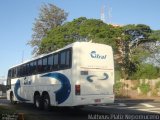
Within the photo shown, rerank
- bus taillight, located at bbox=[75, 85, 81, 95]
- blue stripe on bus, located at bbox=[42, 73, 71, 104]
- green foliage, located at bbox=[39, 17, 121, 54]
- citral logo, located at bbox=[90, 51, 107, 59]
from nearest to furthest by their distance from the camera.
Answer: bus taillight, located at bbox=[75, 85, 81, 95], blue stripe on bus, located at bbox=[42, 73, 71, 104], citral logo, located at bbox=[90, 51, 107, 59], green foliage, located at bbox=[39, 17, 121, 54]

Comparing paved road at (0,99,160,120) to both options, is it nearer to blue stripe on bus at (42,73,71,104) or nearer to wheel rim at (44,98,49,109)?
wheel rim at (44,98,49,109)

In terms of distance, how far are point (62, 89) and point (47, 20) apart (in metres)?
47.0

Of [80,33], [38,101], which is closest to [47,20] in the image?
[80,33]

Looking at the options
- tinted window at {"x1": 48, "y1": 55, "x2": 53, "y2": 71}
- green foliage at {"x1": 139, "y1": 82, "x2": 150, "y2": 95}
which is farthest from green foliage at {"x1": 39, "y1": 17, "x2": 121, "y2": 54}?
tinted window at {"x1": 48, "y1": 55, "x2": 53, "y2": 71}

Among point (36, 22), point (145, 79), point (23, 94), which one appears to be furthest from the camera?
point (36, 22)

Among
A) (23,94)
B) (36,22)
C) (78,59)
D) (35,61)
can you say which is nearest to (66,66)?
(78,59)

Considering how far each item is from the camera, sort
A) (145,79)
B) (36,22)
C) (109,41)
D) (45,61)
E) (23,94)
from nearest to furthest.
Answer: (45,61) → (23,94) → (145,79) → (109,41) → (36,22)

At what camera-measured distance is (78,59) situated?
18625mm

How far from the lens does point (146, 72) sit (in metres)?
49.2

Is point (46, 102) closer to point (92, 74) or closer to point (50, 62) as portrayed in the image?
point (50, 62)

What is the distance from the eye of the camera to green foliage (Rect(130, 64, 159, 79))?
Answer: 159ft

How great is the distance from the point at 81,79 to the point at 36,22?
47967 millimetres

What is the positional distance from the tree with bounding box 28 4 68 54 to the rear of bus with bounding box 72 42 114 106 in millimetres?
46191

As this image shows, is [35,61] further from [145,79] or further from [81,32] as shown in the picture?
[81,32]
